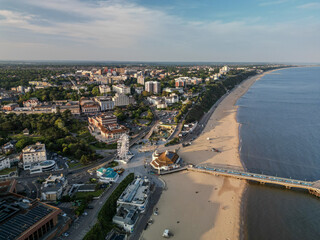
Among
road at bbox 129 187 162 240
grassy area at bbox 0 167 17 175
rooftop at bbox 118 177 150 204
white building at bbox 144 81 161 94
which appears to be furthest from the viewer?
white building at bbox 144 81 161 94

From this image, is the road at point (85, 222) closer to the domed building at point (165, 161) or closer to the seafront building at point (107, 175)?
the seafront building at point (107, 175)

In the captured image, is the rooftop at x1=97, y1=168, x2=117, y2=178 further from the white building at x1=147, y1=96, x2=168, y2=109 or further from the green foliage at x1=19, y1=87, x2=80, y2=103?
the green foliage at x1=19, y1=87, x2=80, y2=103

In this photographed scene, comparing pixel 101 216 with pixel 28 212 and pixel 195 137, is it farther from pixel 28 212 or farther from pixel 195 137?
pixel 195 137

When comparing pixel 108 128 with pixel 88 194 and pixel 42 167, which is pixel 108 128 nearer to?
pixel 42 167

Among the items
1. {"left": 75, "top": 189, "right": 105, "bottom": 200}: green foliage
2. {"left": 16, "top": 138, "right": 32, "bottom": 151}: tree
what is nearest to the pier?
{"left": 75, "top": 189, "right": 105, "bottom": 200}: green foliage

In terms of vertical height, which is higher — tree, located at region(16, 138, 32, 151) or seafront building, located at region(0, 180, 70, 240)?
tree, located at region(16, 138, 32, 151)

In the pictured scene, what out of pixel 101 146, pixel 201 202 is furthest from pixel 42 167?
pixel 201 202

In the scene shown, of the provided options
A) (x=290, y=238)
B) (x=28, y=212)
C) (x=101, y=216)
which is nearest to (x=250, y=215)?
(x=290, y=238)
